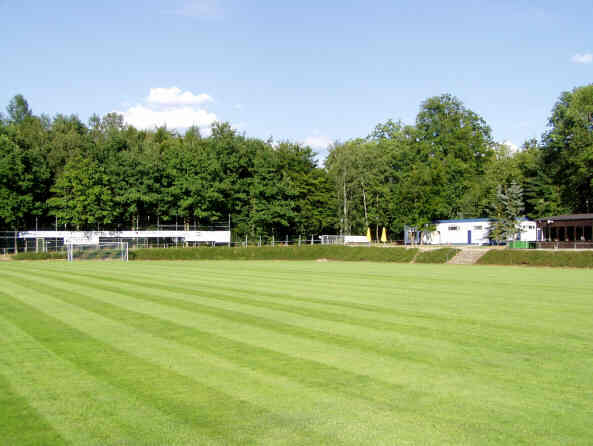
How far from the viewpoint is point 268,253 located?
59344 mm

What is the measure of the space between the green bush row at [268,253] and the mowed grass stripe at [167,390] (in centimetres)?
4508

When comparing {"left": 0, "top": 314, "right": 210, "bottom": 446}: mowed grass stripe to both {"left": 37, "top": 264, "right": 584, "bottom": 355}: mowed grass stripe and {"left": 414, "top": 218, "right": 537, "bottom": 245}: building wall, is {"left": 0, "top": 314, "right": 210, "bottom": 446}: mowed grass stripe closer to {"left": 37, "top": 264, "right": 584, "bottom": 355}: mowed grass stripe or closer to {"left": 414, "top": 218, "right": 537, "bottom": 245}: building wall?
{"left": 37, "top": 264, "right": 584, "bottom": 355}: mowed grass stripe

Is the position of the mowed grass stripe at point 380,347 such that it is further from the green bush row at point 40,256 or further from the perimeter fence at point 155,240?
the perimeter fence at point 155,240

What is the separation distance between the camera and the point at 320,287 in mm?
22625

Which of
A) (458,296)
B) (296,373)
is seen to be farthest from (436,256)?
(296,373)

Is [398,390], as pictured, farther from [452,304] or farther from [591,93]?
[591,93]

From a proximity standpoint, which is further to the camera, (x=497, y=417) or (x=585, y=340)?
(x=585, y=340)

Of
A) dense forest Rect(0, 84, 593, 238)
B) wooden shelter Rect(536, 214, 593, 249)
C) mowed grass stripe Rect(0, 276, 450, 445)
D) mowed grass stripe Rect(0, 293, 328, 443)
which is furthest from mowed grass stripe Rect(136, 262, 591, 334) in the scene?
dense forest Rect(0, 84, 593, 238)

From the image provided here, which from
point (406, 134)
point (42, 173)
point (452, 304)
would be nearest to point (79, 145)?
point (42, 173)

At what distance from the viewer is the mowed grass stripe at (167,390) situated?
20.9ft

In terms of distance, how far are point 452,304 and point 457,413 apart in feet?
34.8

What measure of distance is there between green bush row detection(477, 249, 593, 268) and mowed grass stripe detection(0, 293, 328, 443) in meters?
40.6

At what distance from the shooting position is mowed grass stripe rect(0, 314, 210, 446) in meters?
6.06

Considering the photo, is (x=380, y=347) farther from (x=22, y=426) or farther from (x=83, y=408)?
Answer: (x=22, y=426)
